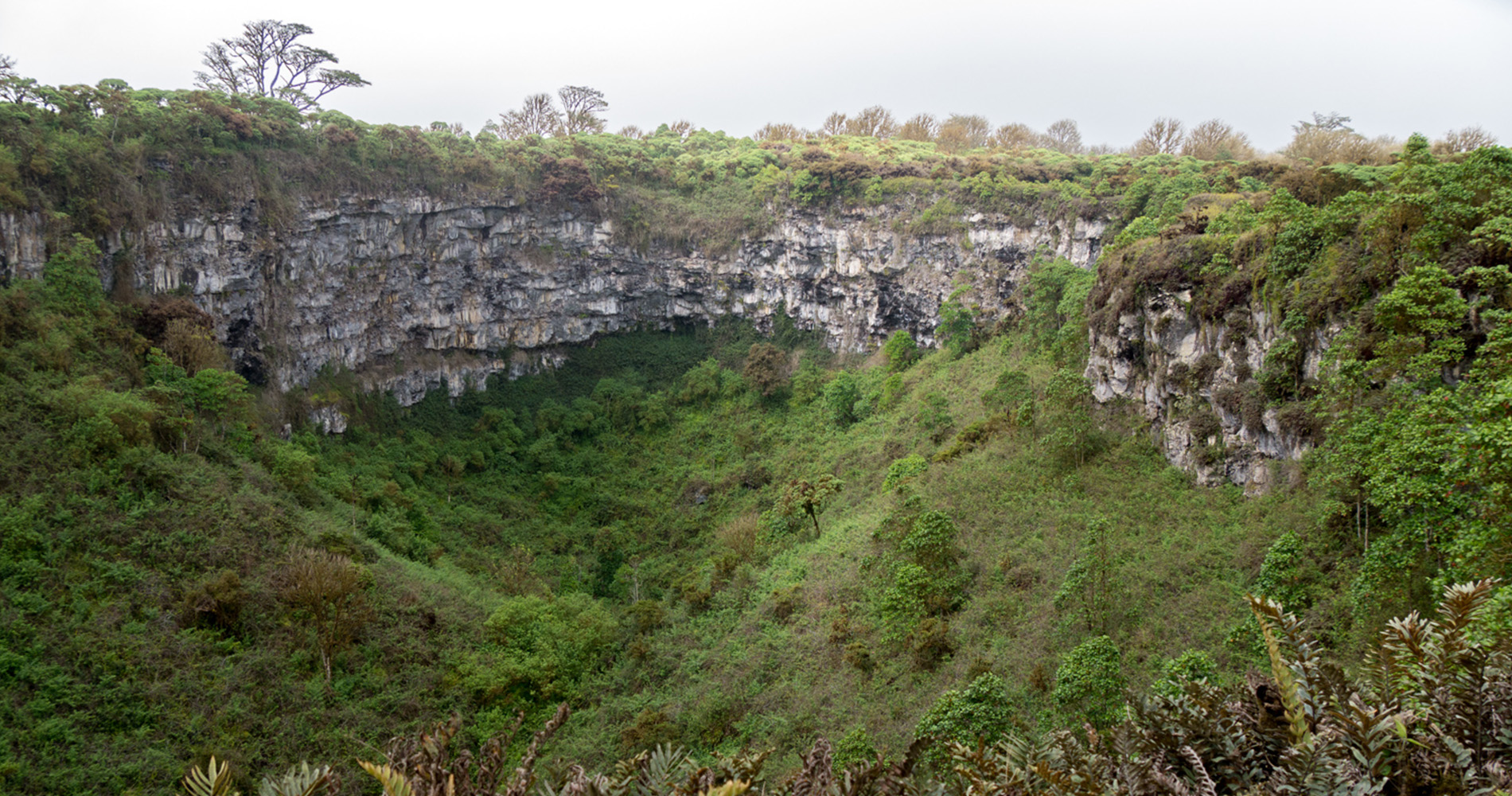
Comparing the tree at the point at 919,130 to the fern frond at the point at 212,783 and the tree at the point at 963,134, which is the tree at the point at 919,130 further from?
the fern frond at the point at 212,783

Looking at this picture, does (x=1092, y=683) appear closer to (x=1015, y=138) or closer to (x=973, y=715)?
(x=973, y=715)

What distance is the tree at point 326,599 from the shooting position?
20.6 meters

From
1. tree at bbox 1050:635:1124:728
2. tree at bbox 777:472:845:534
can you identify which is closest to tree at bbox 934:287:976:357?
tree at bbox 777:472:845:534

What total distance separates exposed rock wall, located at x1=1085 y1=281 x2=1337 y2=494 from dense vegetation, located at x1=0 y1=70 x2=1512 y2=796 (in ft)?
1.66

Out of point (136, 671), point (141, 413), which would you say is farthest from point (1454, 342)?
point (141, 413)

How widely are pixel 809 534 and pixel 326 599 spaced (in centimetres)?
1562

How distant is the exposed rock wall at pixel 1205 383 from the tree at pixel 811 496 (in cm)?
1035

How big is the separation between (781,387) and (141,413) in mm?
27927

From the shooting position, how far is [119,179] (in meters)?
28.1

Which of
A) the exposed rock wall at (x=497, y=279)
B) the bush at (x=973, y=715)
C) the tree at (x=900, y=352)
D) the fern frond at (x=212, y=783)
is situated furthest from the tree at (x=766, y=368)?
the fern frond at (x=212, y=783)

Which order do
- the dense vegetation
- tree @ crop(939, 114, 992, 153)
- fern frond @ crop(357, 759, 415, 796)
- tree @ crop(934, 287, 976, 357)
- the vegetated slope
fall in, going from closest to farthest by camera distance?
fern frond @ crop(357, 759, 415, 796)
the dense vegetation
the vegetated slope
tree @ crop(934, 287, 976, 357)
tree @ crop(939, 114, 992, 153)

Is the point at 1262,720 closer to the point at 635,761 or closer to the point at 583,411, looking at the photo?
the point at 635,761

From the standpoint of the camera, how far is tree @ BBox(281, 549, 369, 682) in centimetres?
2058

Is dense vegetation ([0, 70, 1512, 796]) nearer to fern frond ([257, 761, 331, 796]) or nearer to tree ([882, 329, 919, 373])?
tree ([882, 329, 919, 373])
